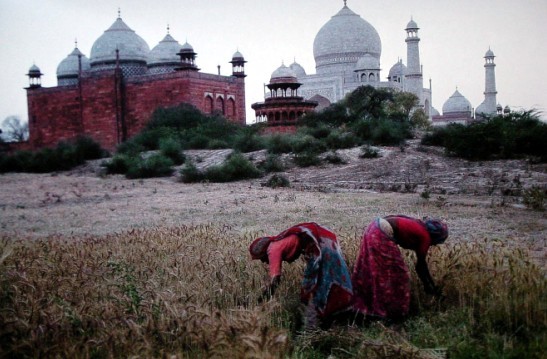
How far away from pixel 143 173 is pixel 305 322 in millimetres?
12693

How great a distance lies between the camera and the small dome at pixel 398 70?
39219 millimetres

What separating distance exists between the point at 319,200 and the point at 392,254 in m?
5.93

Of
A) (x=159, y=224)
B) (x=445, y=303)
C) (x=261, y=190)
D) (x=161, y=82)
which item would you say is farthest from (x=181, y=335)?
(x=161, y=82)

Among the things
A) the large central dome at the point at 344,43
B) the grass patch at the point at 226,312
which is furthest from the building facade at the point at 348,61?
the grass patch at the point at 226,312

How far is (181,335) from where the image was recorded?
11.0ft

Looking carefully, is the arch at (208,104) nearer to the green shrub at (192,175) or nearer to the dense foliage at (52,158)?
the dense foliage at (52,158)

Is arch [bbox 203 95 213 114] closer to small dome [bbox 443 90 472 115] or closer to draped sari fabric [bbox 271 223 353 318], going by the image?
small dome [bbox 443 90 472 115]

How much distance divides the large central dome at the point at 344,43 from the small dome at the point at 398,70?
1860 mm

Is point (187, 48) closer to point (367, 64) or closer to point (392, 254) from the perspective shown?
point (367, 64)

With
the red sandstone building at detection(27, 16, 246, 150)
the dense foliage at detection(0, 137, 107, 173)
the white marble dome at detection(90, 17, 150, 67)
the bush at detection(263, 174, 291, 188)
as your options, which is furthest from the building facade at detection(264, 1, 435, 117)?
the bush at detection(263, 174, 291, 188)

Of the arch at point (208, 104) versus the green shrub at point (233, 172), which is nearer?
the green shrub at point (233, 172)

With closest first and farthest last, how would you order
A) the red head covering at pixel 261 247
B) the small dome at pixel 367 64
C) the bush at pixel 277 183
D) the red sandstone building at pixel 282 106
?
the red head covering at pixel 261 247, the bush at pixel 277 183, the red sandstone building at pixel 282 106, the small dome at pixel 367 64

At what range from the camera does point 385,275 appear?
159 inches

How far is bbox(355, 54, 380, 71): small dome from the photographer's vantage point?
115ft
